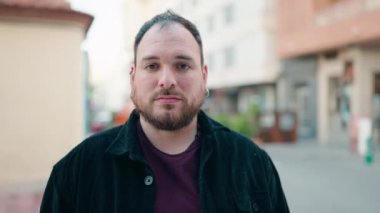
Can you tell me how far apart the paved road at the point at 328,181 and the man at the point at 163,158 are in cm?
495

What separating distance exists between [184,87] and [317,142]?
18786 millimetres

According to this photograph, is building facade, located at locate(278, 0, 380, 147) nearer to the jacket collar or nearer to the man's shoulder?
the jacket collar

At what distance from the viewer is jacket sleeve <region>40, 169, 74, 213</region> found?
1.91 metres

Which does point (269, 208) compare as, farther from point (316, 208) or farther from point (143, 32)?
point (316, 208)

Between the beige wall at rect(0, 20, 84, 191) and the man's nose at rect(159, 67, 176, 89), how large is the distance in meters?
4.85

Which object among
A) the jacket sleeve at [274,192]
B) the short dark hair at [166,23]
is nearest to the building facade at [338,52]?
the jacket sleeve at [274,192]

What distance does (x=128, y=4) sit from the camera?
216ft

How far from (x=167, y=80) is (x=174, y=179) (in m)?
0.43

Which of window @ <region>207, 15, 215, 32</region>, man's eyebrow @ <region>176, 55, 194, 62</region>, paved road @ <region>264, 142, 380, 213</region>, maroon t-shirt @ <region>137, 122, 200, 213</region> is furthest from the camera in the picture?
window @ <region>207, 15, 215, 32</region>

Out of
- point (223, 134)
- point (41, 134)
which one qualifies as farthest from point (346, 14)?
point (223, 134)

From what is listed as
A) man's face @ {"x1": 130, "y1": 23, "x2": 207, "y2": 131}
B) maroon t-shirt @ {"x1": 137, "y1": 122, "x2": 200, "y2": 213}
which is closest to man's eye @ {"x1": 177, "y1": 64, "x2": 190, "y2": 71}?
man's face @ {"x1": 130, "y1": 23, "x2": 207, "y2": 131}

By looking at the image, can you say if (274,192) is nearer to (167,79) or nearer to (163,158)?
(163,158)

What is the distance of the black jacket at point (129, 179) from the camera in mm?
1883

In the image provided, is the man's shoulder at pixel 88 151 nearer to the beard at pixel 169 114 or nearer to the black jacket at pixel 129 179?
the black jacket at pixel 129 179
